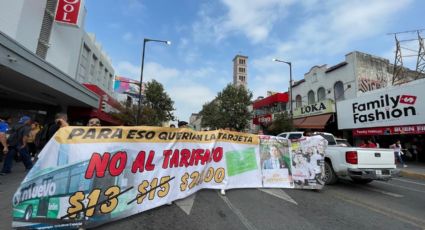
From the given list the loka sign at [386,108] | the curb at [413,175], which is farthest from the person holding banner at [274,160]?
the loka sign at [386,108]

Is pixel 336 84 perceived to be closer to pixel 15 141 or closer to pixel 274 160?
pixel 274 160

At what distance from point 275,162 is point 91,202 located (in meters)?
5.09

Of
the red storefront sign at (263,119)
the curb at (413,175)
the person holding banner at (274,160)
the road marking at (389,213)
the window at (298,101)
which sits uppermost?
the window at (298,101)

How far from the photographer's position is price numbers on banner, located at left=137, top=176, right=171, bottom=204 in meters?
A: 4.53

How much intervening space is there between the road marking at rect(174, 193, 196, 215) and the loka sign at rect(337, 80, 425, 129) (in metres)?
17.1

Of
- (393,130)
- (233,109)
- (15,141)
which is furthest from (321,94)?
(15,141)

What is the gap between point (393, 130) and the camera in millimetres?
17281

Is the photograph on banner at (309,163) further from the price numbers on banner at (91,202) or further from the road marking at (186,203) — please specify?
the price numbers on banner at (91,202)

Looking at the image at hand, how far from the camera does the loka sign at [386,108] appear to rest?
15805mm

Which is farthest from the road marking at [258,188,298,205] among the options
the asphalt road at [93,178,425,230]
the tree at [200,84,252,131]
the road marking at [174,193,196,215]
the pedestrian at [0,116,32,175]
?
the tree at [200,84,252,131]

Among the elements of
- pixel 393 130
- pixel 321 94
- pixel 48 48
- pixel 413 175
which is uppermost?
pixel 321 94

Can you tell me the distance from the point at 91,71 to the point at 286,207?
23.4 m

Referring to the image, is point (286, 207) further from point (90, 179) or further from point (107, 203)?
point (90, 179)

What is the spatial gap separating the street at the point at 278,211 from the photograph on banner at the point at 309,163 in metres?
0.31
